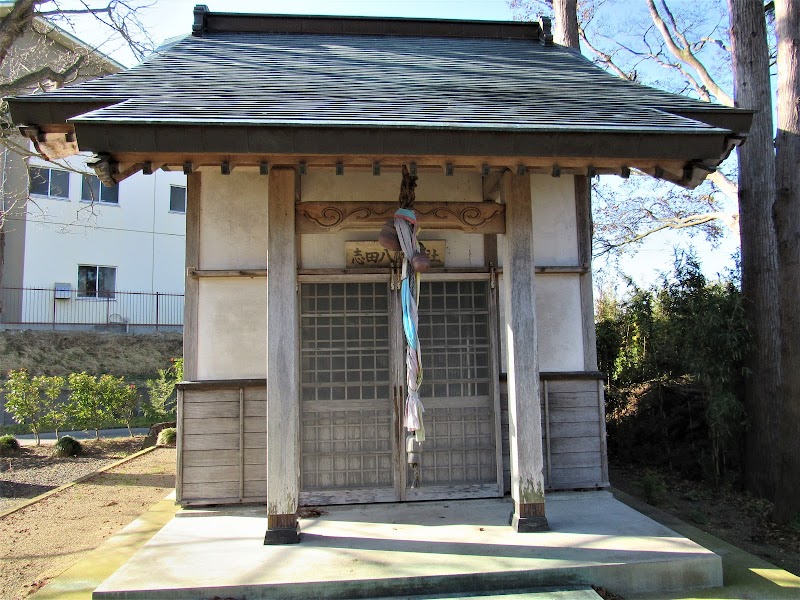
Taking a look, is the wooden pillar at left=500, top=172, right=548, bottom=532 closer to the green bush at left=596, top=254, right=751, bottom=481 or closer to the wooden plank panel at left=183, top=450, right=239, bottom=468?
the wooden plank panel at left=183, top=450, right=239, bottom=468

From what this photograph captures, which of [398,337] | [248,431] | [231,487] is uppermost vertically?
[398,337]

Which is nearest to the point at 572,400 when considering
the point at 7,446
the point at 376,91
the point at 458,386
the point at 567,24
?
the point at 458,386

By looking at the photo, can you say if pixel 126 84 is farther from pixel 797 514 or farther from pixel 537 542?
pixel 797 514

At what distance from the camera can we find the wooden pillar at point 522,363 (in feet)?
16.1

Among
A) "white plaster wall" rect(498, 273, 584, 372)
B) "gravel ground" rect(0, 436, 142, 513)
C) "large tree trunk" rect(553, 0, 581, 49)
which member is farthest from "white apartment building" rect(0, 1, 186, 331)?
"white plaster wall" rect(498, 273, 584, 372)

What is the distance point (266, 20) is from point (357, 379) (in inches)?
213

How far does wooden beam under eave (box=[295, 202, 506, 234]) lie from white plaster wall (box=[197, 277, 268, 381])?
52.2 inches

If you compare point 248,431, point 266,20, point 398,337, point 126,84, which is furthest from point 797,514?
point 266,20

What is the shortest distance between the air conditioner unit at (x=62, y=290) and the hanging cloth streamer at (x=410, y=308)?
1830cm

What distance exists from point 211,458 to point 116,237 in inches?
680

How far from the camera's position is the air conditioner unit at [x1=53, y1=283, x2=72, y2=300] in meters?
19.5

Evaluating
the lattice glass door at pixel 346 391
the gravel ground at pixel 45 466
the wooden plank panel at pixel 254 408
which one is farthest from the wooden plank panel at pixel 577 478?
the gravel ground at pixel 45 466

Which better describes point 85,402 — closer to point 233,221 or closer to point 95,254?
point 233,221

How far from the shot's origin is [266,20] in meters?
8.36
